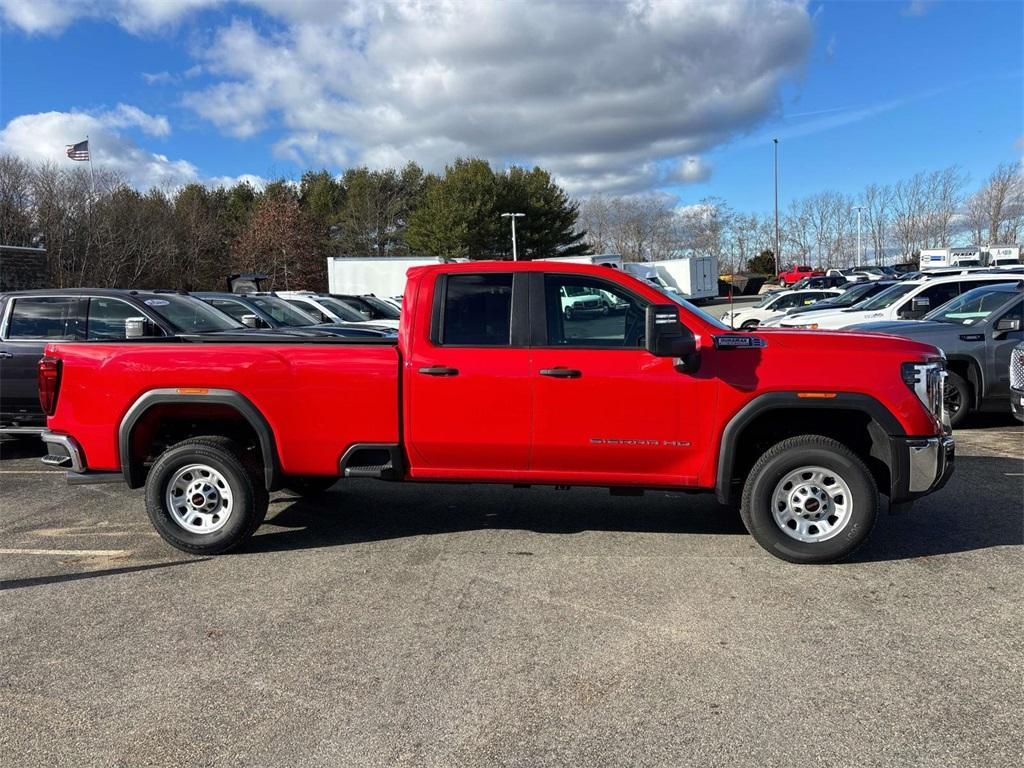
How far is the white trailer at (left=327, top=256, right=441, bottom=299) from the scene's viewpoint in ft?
101

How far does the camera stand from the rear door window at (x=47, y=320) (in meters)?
8.38

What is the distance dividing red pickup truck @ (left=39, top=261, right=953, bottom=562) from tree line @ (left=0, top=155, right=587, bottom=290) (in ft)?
111

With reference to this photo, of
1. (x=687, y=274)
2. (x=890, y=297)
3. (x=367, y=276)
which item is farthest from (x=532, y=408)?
(x=687, y=274)

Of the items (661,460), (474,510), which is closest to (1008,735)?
(661,460)

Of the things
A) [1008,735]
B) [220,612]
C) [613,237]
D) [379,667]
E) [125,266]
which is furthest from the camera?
[613,237]

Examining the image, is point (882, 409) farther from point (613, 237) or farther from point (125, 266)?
point (613, 237)

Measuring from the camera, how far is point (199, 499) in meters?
5.32

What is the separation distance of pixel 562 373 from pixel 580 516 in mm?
1696

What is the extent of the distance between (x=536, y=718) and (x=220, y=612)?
6.95 ft

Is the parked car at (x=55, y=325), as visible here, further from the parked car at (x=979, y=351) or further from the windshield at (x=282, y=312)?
the parked car at (x=979, y=351)

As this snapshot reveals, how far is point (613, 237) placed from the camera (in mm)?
82250

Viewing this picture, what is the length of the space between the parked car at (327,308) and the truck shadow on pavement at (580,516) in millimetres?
9680

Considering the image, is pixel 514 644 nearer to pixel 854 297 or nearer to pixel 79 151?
pixel 854 297

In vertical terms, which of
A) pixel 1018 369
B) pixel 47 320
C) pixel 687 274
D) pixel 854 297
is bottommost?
pixel 1018 369
